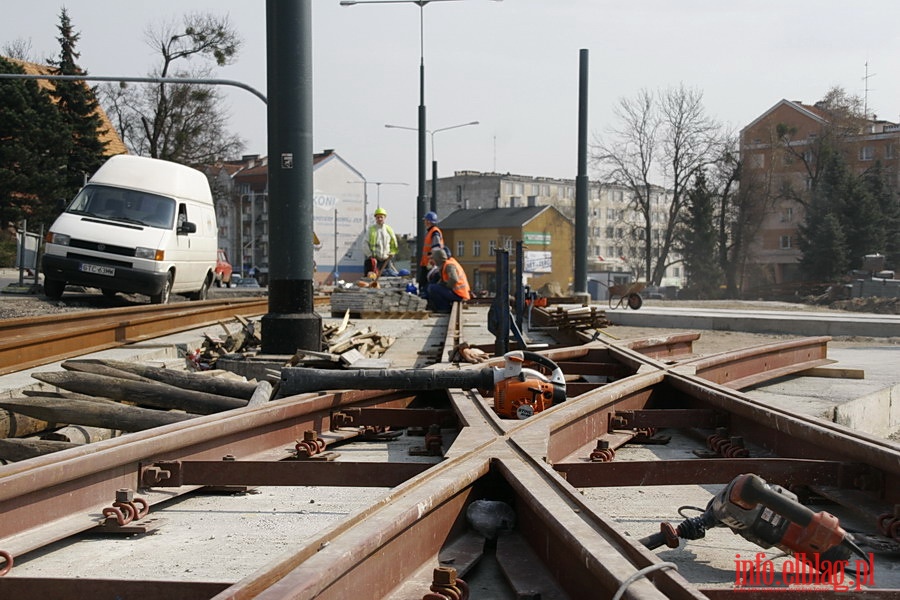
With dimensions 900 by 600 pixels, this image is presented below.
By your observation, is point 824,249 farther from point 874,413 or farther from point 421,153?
point 874,413

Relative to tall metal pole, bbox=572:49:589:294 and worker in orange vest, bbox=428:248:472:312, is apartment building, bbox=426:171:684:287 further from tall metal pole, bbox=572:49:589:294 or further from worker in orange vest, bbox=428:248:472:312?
worker in orange vest, bbox=428:248:472:312

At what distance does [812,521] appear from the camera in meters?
2.74

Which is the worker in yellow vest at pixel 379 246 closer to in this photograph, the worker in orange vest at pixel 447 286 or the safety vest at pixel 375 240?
the safety vest at pixel 375 240

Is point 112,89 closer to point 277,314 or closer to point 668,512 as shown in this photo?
point 277,314

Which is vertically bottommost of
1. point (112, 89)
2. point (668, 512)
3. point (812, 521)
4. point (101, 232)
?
point (668, 512)

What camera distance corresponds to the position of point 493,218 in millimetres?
111250

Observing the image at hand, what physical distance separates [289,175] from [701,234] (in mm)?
63017

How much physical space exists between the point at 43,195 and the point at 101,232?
3454cm

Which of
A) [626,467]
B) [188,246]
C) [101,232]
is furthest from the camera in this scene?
[188,246]

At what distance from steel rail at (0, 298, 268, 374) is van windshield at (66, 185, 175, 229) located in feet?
7.89

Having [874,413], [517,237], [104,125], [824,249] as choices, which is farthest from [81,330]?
[517,237]

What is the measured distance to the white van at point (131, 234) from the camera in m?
16.4

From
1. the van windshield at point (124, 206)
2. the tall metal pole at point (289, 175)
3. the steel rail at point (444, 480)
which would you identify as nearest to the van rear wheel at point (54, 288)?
the van windshield at point (124, 206)

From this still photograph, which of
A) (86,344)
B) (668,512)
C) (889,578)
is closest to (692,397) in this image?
(668,512)
